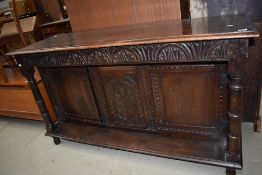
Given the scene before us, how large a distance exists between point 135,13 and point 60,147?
1338mm

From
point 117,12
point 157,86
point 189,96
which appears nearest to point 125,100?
point 157,86

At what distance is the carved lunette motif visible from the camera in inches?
44.1

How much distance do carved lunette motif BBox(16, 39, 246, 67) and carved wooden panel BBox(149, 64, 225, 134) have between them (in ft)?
0.50

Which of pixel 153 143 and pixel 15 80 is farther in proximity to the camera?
pixel 15 80

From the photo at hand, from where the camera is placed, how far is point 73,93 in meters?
1.89

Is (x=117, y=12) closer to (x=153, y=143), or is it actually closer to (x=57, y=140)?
(x=153, y=143)

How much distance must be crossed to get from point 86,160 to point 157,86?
863 mm

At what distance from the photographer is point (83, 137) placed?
6.11 ft

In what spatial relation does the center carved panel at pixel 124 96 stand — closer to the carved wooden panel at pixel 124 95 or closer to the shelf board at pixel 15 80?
the carved wooden panel at pixel 124 95

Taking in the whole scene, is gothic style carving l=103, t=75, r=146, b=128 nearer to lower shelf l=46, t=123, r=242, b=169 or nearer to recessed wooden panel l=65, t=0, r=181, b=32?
lower shelf l=46, t=123, r=242, b=169

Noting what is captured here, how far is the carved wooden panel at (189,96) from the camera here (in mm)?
1348

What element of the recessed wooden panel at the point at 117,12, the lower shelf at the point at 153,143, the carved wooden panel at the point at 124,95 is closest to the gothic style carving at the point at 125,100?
the carved wooden panel at the point at 124,95

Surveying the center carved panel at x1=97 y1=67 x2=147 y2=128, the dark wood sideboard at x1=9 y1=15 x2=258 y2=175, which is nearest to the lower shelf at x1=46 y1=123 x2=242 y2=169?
the dark wood sideboard at x1=9 y1=15 x2=258 y2=175

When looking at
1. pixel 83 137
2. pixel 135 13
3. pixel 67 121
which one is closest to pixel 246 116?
pixel 135 13
